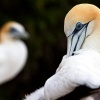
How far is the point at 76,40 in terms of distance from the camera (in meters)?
1.64

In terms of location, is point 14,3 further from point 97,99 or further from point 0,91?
point 97,99

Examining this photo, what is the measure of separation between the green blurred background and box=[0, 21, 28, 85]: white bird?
3.1 inches

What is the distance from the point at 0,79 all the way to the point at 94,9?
15.8 ft

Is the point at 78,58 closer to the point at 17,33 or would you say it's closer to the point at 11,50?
the point at 11,50

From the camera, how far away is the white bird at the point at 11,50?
641 centimetres

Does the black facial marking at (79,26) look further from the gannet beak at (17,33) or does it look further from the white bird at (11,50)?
the gannet beak at (17,33)

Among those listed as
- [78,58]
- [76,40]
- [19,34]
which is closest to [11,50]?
[19,34]

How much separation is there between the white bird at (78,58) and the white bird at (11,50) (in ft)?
15.3

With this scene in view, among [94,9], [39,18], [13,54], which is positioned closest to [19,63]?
[13,54]

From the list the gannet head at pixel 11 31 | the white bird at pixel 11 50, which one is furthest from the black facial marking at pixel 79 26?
the gannet head at pixel 11 31

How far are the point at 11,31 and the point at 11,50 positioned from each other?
0.38 m

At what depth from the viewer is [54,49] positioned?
261 inches

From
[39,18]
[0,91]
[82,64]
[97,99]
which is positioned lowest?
[0,91]

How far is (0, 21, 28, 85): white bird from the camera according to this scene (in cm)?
641
